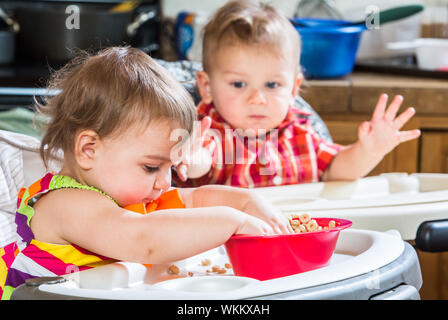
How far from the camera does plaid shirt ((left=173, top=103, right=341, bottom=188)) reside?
58.1 inches

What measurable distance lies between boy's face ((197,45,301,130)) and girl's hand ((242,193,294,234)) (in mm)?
447

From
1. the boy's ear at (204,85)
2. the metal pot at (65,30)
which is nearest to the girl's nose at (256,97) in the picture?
the boy's ear at (204,85)

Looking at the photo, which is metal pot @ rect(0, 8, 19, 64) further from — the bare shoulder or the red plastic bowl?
the red plastic bowl

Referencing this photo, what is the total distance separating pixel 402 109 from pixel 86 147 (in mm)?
1305

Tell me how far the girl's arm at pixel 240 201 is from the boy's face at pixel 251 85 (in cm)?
38

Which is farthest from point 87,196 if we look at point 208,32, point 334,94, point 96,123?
point 334,94

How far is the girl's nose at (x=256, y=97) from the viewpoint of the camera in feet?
4.73

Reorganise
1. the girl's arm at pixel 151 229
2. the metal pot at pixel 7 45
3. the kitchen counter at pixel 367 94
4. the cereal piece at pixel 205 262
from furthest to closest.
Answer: the metal pot at pixel 7 45, the kitchen counter at pixel 367 94, the cereal piece at pixel 205 262, the girl's arm at pixel 151 229

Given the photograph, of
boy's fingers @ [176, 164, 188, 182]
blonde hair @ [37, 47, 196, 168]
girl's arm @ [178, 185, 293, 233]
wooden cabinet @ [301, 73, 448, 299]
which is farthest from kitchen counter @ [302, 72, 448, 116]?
blonde hair @ [37, 47, 196, 168]

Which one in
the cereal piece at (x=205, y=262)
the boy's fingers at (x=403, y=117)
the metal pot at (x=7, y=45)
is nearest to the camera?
the cereal piece at (x=205, y=262)

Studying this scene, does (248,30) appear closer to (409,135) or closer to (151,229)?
(409,135)

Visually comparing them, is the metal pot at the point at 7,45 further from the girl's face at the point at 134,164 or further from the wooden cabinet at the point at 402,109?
the girl's face at the point at 134,164

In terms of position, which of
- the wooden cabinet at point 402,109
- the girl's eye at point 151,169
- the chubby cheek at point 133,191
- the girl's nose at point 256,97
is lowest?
the wooden cabinet at point 402,109
